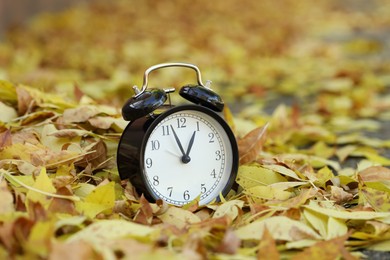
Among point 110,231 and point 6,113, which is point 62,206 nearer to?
point 110,231

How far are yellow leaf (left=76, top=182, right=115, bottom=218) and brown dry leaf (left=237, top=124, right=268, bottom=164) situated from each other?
0.67 meters

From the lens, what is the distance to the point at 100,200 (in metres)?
1.96

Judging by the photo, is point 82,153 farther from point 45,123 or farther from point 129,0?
point 129,0

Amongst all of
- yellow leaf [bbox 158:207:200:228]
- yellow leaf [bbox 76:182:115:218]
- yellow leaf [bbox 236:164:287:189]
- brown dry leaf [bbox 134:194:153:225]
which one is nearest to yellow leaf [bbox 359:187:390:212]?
yellow leaf [bbox 236:164:287:189]

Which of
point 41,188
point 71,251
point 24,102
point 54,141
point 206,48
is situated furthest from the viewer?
point 206,48

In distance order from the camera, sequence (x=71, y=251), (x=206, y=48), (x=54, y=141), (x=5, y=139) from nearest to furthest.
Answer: (x=71, y=251), (x=5, y=139), (x=54, y=141), (x=206, y=48)

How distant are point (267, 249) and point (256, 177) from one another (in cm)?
58

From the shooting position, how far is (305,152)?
3006 millimetres

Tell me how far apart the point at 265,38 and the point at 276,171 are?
177 inches

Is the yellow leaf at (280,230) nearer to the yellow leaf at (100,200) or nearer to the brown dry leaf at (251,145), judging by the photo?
the yellow leaf at (100,200)

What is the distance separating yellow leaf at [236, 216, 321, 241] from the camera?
1.87 metres

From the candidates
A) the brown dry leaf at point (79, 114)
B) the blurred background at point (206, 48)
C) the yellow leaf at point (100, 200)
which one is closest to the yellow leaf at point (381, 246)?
the yellow leaf at point (100, 200)

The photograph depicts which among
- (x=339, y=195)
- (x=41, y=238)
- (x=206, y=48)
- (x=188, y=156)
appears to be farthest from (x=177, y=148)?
(x=206, y=48)

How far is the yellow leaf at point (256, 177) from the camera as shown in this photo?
2.30 meters
